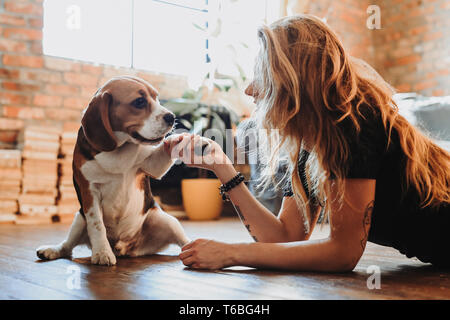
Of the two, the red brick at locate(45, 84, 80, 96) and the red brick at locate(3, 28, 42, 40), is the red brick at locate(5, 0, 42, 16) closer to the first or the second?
the red brick at locate(3, 28, 42, 40)

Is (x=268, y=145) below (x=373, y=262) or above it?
above

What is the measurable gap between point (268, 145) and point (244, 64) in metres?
2.95

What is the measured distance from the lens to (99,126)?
132 cm

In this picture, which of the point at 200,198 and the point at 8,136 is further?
the point at 200,198

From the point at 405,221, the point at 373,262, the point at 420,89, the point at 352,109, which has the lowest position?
the point at 373,262

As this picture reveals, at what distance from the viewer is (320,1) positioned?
191 inches

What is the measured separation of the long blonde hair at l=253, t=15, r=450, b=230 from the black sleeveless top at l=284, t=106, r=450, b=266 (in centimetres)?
2

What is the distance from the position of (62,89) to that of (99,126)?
2.37m

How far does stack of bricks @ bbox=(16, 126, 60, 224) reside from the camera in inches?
125

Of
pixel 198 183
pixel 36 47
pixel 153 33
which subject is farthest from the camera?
pixel 153 33

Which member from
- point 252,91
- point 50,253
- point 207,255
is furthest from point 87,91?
point 207,255

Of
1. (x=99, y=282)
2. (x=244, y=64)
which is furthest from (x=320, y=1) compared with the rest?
(x=99, y=282)

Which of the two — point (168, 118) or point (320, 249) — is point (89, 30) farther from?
point (320, 249)

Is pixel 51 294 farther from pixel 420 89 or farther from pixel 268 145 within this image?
pixel 420 89
